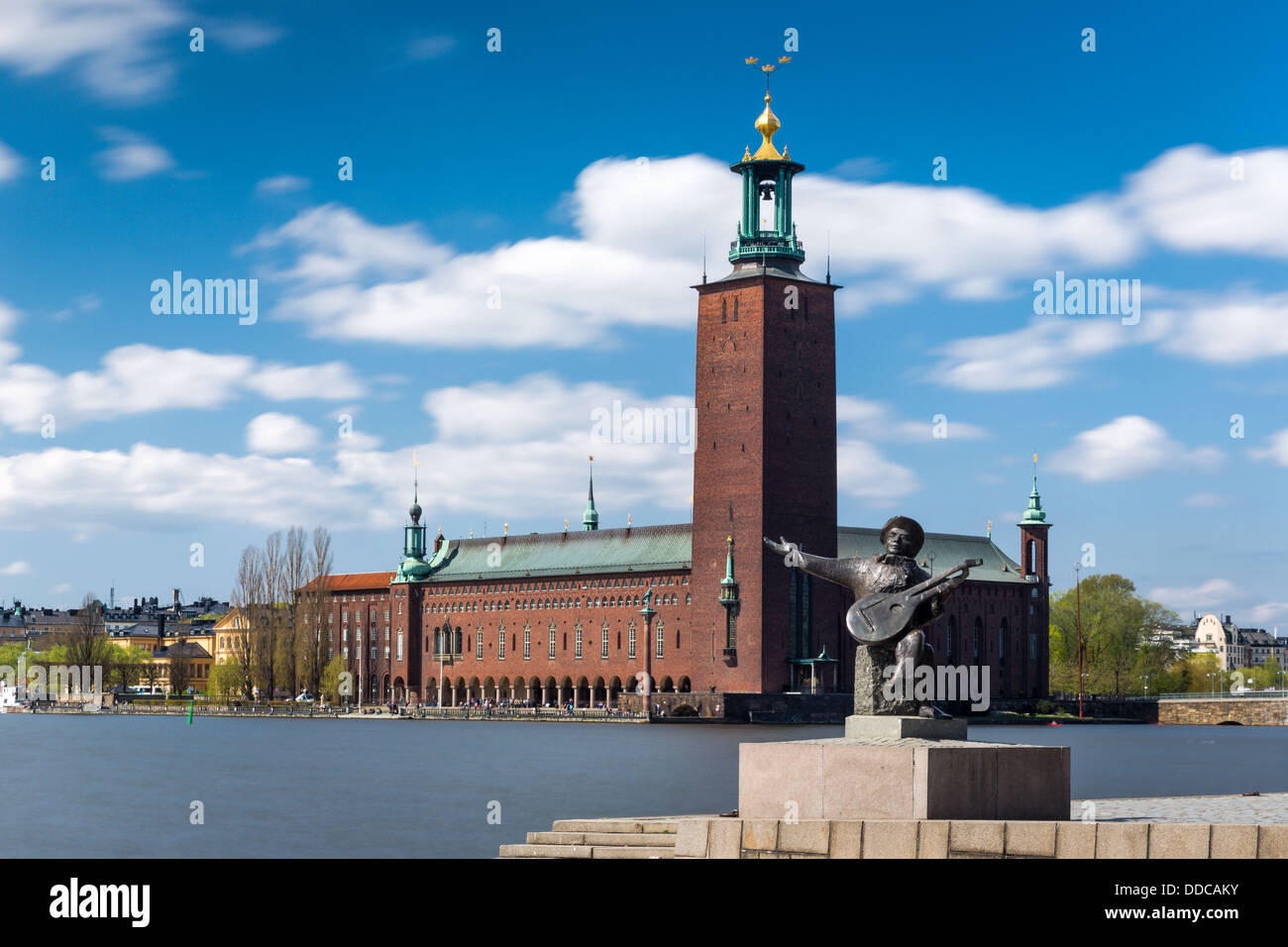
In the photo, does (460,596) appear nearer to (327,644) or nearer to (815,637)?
(327,644)

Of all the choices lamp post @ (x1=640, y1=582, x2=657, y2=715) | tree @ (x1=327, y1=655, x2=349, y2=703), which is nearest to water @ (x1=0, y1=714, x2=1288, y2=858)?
lamp post @ (x1=640, y1=582, x2=657, y2=715)

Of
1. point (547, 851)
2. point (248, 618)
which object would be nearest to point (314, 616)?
point (248, 618)

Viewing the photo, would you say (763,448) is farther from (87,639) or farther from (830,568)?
(830,568)

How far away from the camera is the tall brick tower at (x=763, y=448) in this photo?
→ 90500 mm

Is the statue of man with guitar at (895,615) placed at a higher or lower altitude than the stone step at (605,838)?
higher

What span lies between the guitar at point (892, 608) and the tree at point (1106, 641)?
11011cm

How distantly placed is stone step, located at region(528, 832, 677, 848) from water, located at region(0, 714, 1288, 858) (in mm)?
8897

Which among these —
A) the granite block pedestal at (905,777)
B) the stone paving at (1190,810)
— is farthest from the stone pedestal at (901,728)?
the stone paving at (1190,810)

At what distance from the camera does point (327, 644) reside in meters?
102

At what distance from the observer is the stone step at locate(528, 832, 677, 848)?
17288mm

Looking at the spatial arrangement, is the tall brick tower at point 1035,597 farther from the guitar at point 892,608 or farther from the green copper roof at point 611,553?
the guitar at point 892,608

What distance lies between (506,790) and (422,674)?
265ft

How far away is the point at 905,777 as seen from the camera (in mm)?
15656
